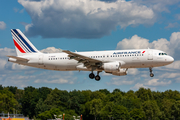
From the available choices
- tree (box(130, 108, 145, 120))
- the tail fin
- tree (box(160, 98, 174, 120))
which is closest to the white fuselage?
the tail fin

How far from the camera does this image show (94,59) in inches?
2208

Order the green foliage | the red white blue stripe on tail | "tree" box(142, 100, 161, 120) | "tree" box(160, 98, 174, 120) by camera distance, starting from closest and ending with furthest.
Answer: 1. the red white blue stripe on tail
2. the green foliage
3. "tree" box(142, 100, 161, 120)
4. "tree" box(160, 98, 174, 120)

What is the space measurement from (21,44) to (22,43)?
35cm

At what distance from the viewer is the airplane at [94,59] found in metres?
56.0

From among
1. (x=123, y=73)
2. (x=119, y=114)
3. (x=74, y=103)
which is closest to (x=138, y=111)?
(x=119, y=114)

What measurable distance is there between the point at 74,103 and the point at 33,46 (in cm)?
10330

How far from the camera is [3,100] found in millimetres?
179250

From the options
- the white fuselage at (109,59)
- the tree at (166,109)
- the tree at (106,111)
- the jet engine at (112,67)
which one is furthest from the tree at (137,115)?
the jet engine at (112,67)

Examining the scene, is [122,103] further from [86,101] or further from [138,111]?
[86,101]

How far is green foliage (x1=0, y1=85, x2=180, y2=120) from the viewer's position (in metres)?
146

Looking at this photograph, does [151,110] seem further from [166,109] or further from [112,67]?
[112,67]

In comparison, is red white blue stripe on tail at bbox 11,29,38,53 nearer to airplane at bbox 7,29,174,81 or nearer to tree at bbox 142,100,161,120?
airplane at bbox 7,29,174,81

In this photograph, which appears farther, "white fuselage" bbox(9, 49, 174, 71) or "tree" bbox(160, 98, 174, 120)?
"tree" bbox(160, 98, 174, 120)

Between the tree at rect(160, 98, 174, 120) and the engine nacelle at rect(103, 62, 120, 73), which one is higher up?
the engine nacelle at rect(103, 62, 120, 73)
